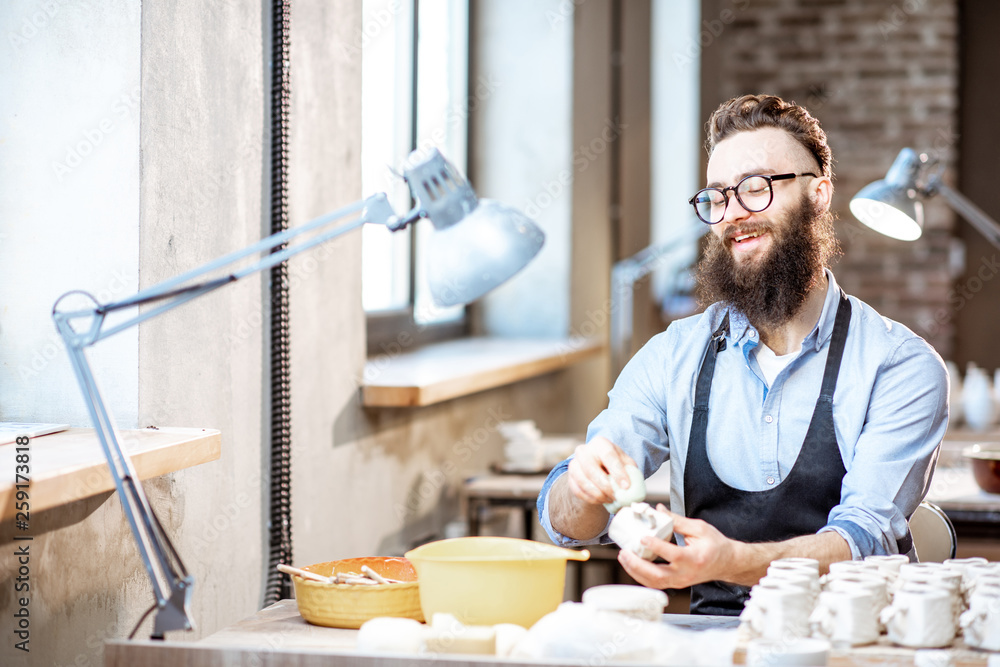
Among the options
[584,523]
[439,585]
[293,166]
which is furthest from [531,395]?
[439,585]

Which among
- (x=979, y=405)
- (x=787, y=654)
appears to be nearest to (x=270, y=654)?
(x=787, y=654)

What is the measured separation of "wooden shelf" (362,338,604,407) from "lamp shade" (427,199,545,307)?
4.35 feet

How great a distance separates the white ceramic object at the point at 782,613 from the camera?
1.30m

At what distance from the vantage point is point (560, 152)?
14.3ft

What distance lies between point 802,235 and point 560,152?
8.11 ft

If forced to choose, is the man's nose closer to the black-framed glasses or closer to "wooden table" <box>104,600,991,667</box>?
the black-framed glasses

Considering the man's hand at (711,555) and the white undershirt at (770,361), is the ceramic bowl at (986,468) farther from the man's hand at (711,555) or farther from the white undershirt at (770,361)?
the man's hand at (711,555)

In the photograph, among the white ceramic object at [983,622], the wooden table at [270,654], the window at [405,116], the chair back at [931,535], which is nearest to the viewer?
the wooden table at [270,654]

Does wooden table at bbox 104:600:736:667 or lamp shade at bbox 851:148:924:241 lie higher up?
lamp shade at bbox 851:148:924:241

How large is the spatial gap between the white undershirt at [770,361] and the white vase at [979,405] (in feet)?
6.86

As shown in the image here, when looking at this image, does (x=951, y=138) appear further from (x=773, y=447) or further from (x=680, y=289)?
(x=773, y=447)

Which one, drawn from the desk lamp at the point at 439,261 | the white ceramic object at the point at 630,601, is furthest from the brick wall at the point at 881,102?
the desk lamp at the point at 439,261

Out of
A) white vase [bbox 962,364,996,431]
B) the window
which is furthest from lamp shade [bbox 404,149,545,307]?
white vase [bbox 962,364,996,431]

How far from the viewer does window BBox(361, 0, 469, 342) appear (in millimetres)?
3275
